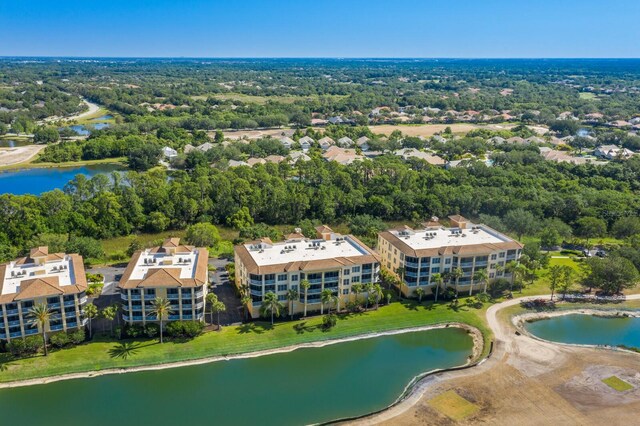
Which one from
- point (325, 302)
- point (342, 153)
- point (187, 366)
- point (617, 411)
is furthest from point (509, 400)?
point (342, 153)

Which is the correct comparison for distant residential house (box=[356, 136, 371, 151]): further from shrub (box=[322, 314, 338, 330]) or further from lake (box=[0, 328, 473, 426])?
lake (box=[0, 328, 473, 426])

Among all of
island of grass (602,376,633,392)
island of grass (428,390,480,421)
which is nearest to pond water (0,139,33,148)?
island of grass (428,390,480,421)

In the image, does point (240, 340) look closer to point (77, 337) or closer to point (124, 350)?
point (124, 350)

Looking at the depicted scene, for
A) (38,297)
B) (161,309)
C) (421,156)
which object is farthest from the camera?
(421,156)

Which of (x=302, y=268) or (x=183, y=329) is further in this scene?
(x=302, y=268)

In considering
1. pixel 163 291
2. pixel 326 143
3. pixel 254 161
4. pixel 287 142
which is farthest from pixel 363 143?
pixel 163 291

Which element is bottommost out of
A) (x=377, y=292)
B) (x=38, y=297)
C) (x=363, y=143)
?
(x=377, y=292)

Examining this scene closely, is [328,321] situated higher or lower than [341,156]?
lower

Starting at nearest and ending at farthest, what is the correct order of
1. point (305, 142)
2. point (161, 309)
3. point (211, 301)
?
1. point (161, 309)
2. point (211, 301)
3. point (305, 142)
